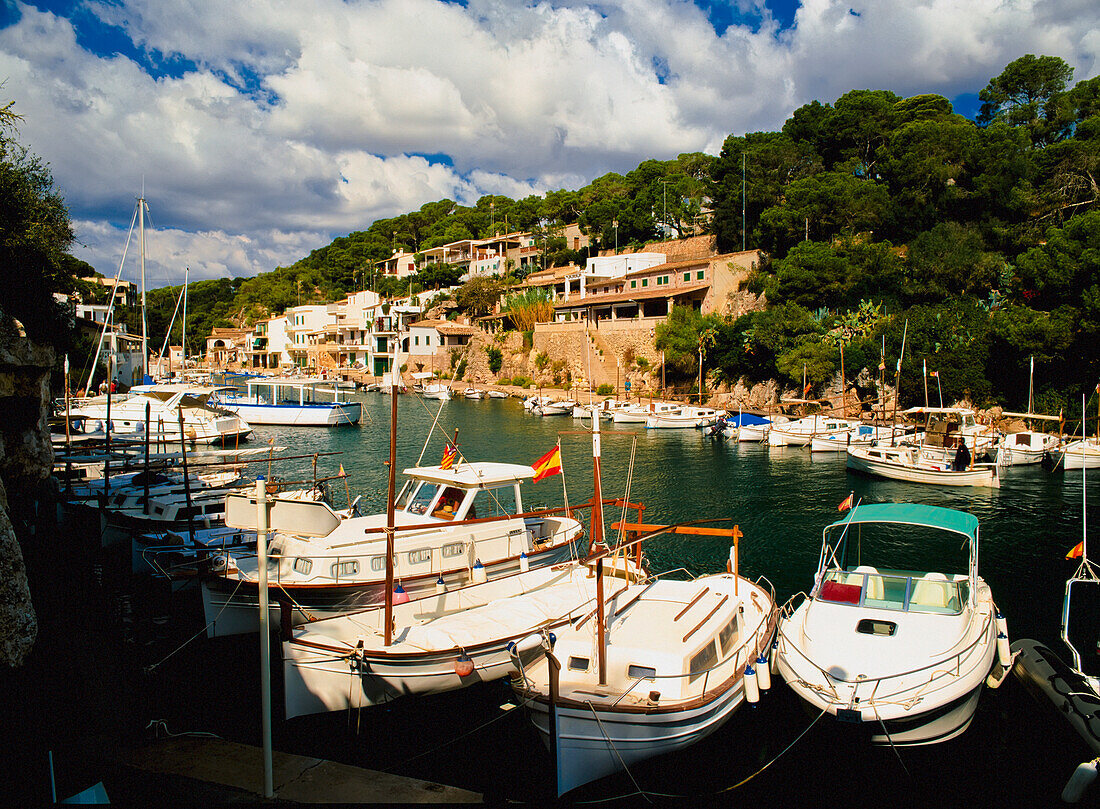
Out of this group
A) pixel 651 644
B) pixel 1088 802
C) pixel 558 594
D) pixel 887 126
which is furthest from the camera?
pixel 887 126

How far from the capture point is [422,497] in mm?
14141

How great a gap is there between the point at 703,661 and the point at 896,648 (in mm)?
2719

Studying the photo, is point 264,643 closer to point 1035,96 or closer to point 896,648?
point 896,648

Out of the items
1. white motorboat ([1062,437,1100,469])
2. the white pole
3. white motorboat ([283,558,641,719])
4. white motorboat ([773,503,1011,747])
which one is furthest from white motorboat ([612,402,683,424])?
the white pole

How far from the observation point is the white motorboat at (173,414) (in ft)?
114

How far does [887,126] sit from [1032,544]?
5084 centimetres

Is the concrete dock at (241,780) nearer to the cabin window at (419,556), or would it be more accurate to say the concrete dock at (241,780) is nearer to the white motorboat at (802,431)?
the cabin window at (419,556)

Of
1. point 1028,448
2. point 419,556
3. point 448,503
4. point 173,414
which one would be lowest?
point 419,556

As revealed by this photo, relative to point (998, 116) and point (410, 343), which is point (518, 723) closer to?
point (998, 116)

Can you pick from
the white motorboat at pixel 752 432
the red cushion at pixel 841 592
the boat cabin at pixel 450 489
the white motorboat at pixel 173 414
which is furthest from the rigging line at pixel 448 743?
the white motorboat at pixel 752 432

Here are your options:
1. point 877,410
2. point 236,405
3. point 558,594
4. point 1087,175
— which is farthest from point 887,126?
point 558,594

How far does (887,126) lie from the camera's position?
57.8m

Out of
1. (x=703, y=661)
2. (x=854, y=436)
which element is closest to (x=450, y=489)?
(x=703, y=661)

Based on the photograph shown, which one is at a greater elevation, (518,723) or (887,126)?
(887,126)
